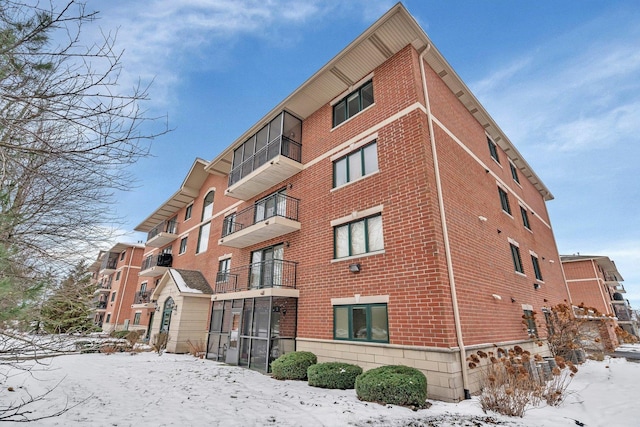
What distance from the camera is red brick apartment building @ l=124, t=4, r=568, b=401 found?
866cm

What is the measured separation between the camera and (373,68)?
12.2 meters

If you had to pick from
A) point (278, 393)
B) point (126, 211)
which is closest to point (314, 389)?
point (278, 393)

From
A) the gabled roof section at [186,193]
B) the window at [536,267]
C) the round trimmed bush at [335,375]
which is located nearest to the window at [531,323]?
the window at [536,267]

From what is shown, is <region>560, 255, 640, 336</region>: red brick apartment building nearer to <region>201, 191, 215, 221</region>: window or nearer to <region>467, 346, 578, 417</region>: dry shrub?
<region>467, 346, 578, 417</region>: dry shrub

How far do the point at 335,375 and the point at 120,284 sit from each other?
124ft

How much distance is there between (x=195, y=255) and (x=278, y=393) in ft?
55.4

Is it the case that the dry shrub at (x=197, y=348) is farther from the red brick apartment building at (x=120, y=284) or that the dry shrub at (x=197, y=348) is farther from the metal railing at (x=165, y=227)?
the red brick apartment building at (x=120, y=284)

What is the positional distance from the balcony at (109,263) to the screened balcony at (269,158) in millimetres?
33474

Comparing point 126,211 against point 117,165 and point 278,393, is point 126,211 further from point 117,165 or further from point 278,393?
point 278,393

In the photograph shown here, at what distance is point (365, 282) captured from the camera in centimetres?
976

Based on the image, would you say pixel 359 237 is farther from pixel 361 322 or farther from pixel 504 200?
pixel 504 200

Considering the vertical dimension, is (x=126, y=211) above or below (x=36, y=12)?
below

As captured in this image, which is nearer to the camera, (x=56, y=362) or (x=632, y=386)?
(x=632, y=386)

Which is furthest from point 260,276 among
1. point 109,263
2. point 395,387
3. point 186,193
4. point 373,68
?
point 109,263
